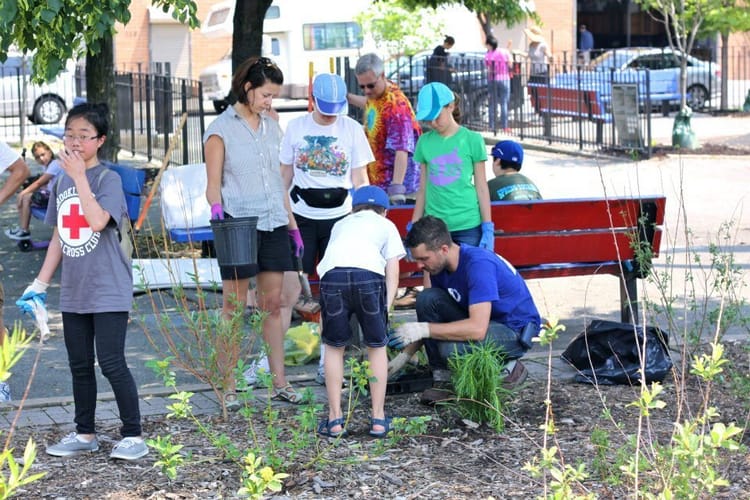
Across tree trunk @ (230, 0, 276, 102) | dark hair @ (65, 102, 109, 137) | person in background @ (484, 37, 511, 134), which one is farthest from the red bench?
person in background @ (484, 37, 511, 134)

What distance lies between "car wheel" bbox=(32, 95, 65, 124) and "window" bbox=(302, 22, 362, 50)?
7282 millimetres

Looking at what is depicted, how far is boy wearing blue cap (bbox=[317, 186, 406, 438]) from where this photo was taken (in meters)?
5.38

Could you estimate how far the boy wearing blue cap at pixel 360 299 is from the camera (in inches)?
212

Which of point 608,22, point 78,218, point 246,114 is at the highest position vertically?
point 608,22

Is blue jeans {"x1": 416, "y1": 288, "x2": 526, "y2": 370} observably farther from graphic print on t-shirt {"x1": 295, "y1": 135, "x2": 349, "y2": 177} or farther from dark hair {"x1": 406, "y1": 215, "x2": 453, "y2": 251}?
graphic print on t-shirt {"x1": 295, "y1": 135, "x2": 349, "y2": 177}

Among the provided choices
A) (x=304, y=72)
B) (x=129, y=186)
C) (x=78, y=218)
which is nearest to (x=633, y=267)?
(x=129, y=186)

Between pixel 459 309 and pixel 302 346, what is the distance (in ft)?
4.68

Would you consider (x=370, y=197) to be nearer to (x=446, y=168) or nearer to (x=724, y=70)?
(x=446, y=168)

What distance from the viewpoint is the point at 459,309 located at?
5.90 m

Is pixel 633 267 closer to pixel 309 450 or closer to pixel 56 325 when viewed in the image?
pixel 309 450

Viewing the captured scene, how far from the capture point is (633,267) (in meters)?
7.36

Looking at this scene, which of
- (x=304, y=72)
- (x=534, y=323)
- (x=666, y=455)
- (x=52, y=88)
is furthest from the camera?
(x=304, y=72)

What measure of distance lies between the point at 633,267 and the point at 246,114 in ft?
9.00

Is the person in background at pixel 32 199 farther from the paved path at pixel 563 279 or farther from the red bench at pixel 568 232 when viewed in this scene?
the red bench at pixel 568 232
